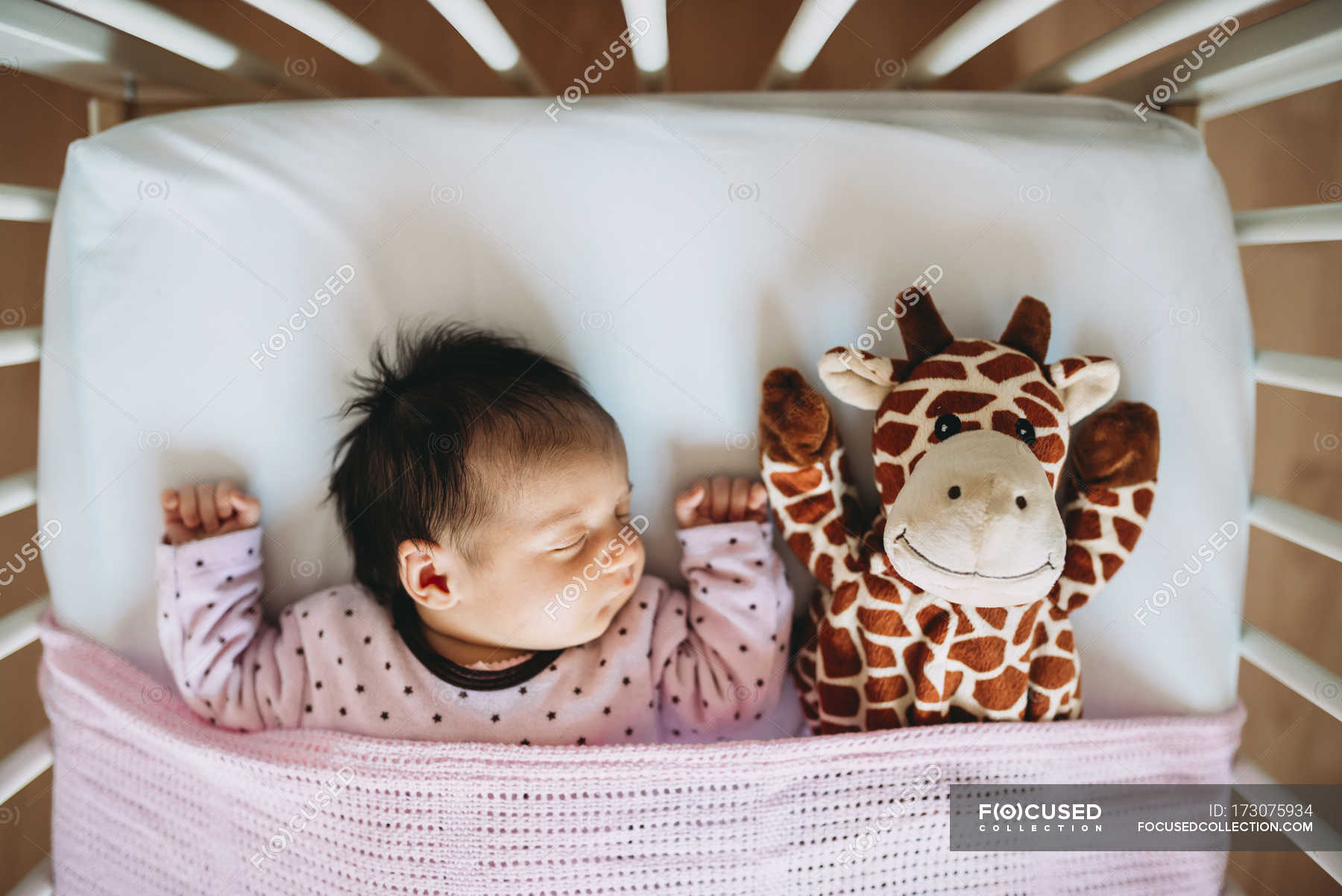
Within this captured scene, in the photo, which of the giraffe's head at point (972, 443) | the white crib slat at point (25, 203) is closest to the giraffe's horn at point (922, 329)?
the giraffe's head at point (972, 443)

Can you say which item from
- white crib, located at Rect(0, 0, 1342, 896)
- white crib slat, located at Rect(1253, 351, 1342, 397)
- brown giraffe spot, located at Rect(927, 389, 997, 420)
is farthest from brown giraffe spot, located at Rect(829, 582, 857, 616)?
white crib slat, located at Rect(1253, 351, 1342, 397)

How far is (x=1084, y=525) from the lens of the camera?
2.72ft

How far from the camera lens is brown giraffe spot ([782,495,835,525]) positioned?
33.0 inches

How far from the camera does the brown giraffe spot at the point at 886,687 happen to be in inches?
32.3

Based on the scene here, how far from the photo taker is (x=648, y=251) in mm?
888

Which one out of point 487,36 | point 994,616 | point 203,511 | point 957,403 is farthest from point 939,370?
point 203,511

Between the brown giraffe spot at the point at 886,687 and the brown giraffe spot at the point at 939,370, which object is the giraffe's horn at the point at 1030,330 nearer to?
the brown giraffe spot at the point at 939,370

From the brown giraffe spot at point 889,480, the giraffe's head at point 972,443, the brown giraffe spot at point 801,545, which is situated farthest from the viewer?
the brown giraffe spot at point 801,545

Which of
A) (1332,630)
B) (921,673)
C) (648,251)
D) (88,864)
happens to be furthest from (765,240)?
(1332,630)

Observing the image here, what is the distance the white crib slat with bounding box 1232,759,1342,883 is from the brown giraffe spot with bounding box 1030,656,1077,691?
0.25 meters

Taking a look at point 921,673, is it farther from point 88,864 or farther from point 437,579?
point 88,864

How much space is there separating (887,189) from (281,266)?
0.69 metres

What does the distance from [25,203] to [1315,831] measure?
146 cm

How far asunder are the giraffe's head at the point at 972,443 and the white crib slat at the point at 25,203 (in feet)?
2.72
